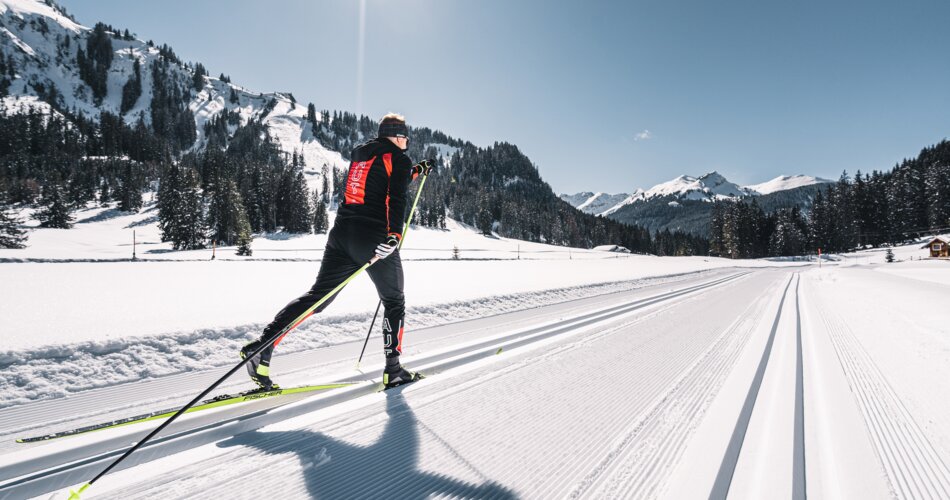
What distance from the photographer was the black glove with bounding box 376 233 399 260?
115 inches

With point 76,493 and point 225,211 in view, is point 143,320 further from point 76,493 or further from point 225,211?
point 225,211

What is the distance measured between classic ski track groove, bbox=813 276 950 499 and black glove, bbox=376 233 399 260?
316 centimetres

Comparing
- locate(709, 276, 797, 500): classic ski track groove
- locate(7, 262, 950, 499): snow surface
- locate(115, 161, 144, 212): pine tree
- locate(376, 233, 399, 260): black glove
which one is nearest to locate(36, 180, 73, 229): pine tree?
locate(115, 161, 144, 212): pine tree

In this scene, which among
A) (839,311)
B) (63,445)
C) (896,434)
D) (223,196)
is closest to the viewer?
(63,445)

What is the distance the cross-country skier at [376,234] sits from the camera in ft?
9.71

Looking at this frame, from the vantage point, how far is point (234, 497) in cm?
162

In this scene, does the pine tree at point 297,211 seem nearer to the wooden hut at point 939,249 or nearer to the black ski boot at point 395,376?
the black ski boot at point 395,376

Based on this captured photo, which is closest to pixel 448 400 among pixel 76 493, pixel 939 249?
pixel 76 493

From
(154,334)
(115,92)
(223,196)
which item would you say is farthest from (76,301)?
(115,92)

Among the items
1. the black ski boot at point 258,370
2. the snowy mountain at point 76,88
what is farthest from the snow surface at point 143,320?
the snowy mountain at point 76,88

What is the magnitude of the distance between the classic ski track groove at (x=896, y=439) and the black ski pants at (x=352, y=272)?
3.04m

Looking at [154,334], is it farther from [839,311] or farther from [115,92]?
[115,92]

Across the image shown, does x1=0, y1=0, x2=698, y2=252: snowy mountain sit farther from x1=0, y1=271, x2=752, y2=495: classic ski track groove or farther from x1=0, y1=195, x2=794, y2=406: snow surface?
x1=0, y1=271, x2=752, y2=495: classic ski track groove

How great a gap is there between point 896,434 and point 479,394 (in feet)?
8.46
